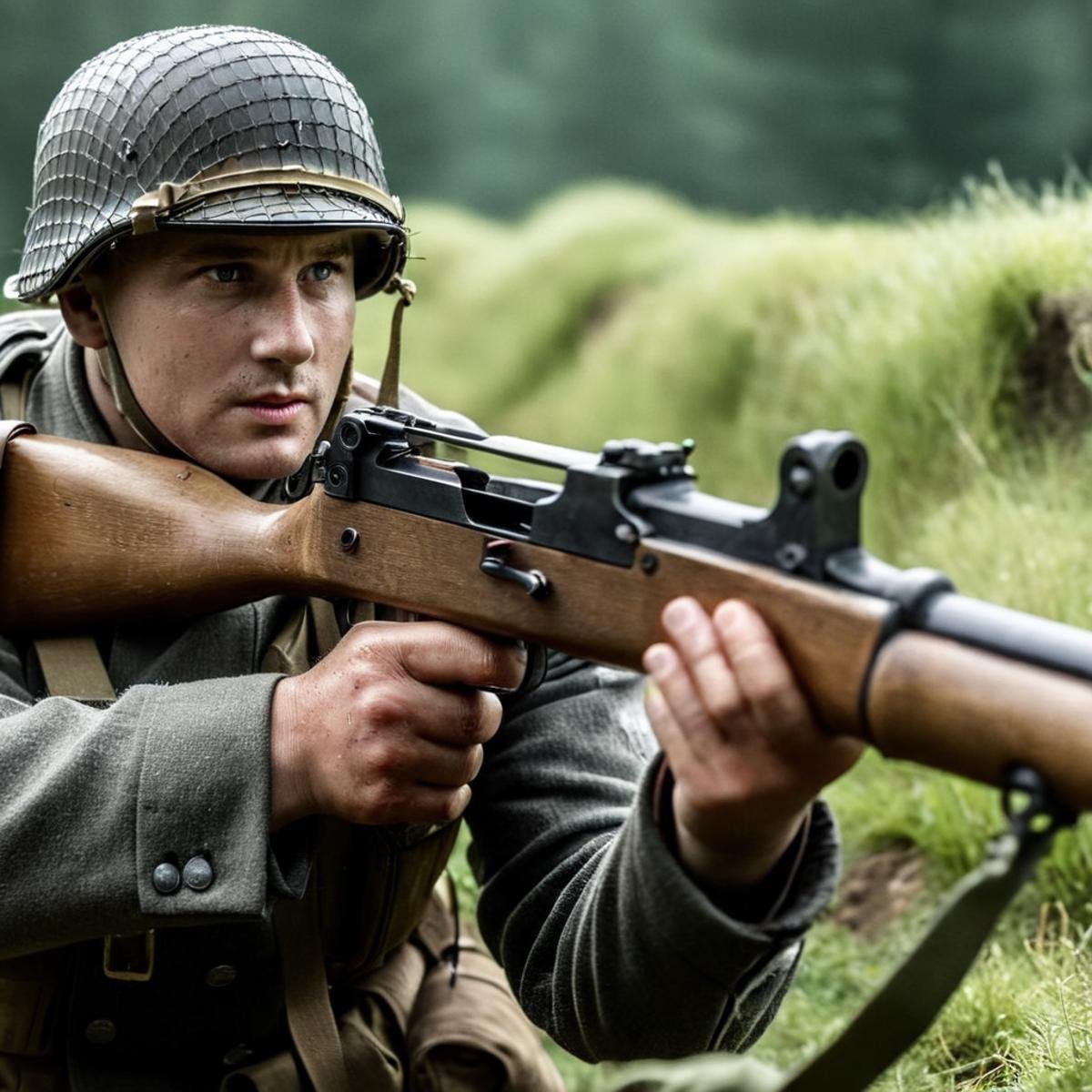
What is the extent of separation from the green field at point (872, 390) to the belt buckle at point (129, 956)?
1424mm

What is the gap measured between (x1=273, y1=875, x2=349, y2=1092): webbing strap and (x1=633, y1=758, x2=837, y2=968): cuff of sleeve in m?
0.96

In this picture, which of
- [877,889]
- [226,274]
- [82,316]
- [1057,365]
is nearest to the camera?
[226,274]

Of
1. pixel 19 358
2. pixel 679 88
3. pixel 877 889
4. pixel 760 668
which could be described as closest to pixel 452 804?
pixel 760 668

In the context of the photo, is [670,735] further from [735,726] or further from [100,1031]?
[100,1031]

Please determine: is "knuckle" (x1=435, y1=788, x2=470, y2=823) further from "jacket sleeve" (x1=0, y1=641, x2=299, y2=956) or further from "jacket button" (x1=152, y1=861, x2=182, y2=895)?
"jacket button" (x1=152, y1=861, x2=182, y2=895)

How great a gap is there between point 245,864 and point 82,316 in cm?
126

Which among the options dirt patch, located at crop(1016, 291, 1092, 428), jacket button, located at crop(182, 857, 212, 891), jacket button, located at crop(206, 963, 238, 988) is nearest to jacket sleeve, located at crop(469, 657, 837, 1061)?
jacket button, located at crop(206, 963, 238, 988)

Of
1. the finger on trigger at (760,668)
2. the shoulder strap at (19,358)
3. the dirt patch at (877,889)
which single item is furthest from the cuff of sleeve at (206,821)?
the dirt patch at (877,889)

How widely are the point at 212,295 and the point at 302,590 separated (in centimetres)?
60

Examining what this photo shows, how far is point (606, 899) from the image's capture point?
8.63 feet

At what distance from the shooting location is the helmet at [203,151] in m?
3.05

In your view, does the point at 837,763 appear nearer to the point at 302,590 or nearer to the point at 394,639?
the point at 394,639

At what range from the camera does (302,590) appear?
9.61 ft

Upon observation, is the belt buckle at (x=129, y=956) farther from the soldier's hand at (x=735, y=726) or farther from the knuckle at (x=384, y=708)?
the soldier's hand at (x=735, y=726)
